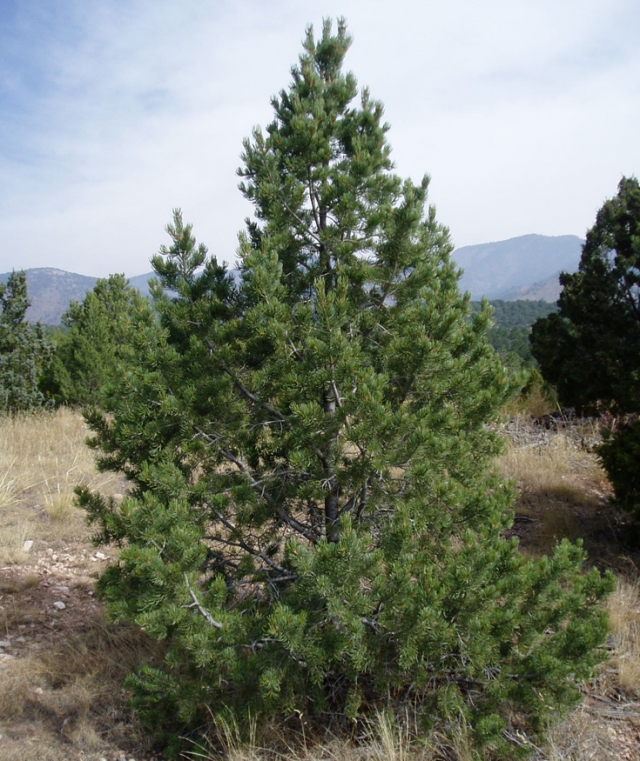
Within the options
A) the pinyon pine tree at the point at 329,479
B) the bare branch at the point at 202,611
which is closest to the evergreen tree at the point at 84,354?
the pinyon pine tree at the point at 329,479

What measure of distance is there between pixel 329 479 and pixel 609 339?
15.4 ft

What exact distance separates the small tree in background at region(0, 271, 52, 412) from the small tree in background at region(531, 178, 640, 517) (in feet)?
27.5

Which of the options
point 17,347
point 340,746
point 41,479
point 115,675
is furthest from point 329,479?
point 17,347

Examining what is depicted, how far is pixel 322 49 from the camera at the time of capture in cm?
321

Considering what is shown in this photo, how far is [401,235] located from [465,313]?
778 mm

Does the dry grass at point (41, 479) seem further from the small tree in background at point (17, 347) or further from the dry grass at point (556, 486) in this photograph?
the dry grass at point (556, 486)

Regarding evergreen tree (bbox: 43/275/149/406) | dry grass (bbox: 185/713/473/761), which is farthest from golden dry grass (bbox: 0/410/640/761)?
evergreen tree (bbox: 43/275/149/406)

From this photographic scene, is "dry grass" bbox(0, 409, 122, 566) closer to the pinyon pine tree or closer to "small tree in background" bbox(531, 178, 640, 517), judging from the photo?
the pinyon pine tree

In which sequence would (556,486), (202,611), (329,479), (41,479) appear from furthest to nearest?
(41,479), (556,486), (329,479), (202,611)

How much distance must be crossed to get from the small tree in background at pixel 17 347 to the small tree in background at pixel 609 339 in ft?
27.5

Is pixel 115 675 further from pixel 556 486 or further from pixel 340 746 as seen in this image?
pixel 556 486

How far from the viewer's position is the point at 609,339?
245 inches

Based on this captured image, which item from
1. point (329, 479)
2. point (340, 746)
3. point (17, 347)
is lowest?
point (340, 746)

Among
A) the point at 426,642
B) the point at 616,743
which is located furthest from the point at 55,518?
the point at 616,743
